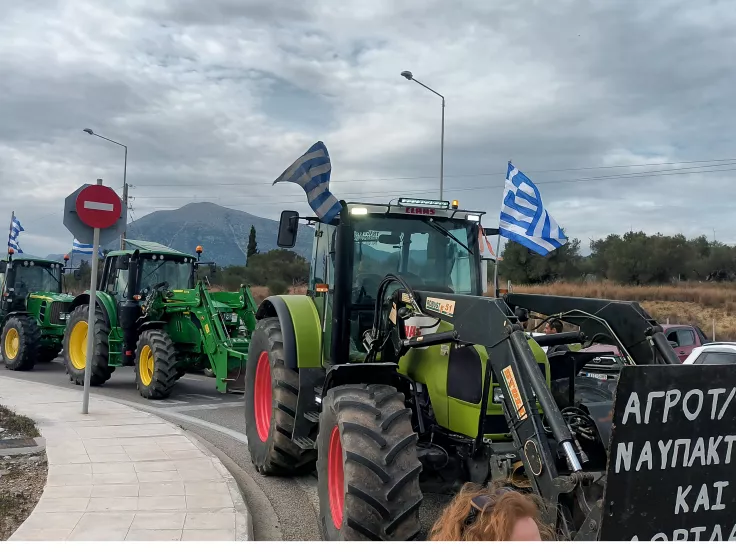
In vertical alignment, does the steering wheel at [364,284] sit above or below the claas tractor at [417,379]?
above

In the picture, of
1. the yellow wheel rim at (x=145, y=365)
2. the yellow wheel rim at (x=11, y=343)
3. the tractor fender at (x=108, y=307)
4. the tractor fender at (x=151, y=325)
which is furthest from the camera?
the yellow wheel rim at (x=11, y=343)

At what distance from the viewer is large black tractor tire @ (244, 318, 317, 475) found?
6266 millimetres

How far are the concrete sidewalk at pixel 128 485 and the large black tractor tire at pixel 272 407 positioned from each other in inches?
18.2

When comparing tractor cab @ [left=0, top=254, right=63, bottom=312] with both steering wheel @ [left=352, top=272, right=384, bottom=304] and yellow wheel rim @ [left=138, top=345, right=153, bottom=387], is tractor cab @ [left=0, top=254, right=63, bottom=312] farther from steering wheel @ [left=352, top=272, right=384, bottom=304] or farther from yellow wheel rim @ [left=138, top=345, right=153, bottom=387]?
steering wheel @ [left=352, top=272, right=384, bottom=304]

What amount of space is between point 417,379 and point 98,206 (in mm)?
5481

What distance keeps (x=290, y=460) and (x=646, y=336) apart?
3508 millimetres

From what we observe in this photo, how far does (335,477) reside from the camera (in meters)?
4.70

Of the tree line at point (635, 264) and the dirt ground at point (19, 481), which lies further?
the tree line at point (635, 264)

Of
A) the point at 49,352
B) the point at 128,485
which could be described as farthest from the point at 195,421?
the point at 49,352

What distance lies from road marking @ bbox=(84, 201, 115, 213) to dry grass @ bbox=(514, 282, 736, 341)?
19.8 metres

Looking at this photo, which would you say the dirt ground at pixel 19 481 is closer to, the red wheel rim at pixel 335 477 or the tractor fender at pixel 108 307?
the red wheel rim at pixel 335 477

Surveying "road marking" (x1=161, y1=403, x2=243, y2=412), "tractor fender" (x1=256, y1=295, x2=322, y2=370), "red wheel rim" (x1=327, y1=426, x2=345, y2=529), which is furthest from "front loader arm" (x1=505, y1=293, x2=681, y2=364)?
"road marking" (x1=161, y1=403, x2=243, y2=412)

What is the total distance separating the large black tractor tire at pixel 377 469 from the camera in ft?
13.0

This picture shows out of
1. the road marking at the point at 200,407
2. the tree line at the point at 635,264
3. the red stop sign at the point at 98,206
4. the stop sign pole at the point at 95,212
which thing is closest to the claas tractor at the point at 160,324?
the road marking at the point at 200,407
